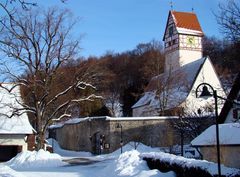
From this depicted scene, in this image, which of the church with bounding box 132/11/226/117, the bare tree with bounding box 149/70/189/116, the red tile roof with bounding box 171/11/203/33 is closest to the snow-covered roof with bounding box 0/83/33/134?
the church with bounding box 132/11/226/117

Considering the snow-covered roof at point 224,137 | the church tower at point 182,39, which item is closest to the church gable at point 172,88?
the church tower at point 182,39

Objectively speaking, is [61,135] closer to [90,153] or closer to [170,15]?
[90,153]

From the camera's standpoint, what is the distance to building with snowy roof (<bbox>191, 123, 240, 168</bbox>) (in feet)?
57.1

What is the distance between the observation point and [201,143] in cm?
1936

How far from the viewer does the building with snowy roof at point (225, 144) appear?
57.1 ft

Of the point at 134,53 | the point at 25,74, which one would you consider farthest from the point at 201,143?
the point at 134,53

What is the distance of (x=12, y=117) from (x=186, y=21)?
3607 cm

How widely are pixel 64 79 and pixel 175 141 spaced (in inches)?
469

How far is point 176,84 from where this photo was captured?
48344 millimetres

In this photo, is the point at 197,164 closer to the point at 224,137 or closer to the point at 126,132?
the point at 224,137

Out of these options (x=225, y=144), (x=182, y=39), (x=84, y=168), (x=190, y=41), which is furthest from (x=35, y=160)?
(x=190, y=41)

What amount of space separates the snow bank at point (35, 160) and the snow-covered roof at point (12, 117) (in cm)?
341

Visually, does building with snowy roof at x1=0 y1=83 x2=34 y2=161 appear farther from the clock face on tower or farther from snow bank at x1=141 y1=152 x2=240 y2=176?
the clock face on tower

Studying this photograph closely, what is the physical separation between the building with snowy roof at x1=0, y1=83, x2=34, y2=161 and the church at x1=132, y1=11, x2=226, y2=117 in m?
13.3
